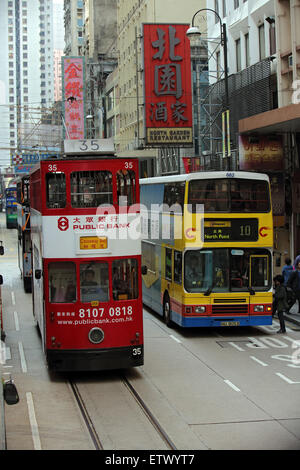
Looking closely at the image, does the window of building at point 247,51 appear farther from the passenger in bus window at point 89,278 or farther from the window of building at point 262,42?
the passenger in bus window at point 89,278

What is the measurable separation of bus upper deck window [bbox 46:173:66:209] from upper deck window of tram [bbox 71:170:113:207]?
177mm

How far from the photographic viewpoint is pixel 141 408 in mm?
13266

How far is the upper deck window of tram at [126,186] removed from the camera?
49.4 feet

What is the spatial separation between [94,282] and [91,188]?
1.79m

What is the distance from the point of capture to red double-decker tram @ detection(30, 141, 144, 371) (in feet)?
49.3

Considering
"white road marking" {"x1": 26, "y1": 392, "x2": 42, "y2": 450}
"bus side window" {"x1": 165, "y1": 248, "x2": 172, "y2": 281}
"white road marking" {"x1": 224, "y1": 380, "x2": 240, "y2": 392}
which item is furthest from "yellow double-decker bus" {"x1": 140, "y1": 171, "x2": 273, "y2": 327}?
"white road marking" {"x1": 26, "y1": 392, "x2": 42, "y2": 450}

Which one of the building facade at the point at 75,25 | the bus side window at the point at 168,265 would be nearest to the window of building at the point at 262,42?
the bus side window at the point at 168,265

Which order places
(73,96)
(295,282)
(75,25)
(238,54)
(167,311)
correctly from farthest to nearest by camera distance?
(75,25)
(73,96)
(238,54)
(295,282)
(167,311)

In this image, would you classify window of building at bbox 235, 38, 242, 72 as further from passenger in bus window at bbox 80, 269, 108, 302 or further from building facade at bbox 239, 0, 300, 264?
passenger in bus window at bbox 80, 269, 108, 302

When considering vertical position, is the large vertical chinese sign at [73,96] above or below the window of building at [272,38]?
above

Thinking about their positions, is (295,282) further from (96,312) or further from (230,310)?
(96,312)

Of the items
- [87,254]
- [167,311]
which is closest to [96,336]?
[87,254]

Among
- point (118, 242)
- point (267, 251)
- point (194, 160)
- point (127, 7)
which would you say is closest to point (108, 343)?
point (118, 242)

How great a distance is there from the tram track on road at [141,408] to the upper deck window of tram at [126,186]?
3521 mm
